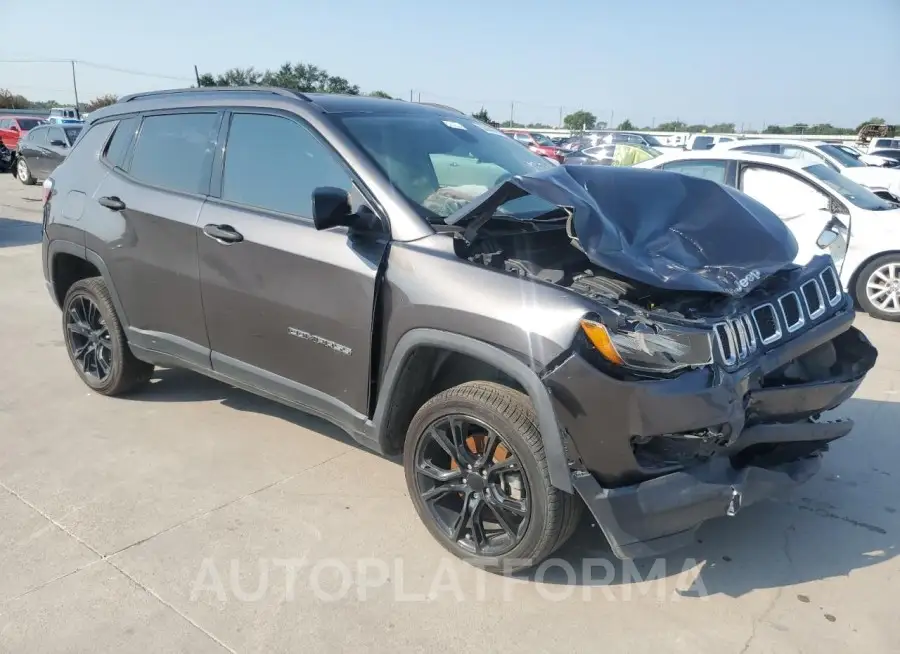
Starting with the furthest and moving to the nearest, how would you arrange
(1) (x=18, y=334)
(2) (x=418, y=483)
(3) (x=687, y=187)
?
(1) (x=18, y=334)
(3) (x=687, y=187)
(2) (x=418, y=483)

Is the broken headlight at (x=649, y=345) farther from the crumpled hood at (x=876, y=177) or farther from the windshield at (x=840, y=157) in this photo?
the windshield at (x=840, y=157)

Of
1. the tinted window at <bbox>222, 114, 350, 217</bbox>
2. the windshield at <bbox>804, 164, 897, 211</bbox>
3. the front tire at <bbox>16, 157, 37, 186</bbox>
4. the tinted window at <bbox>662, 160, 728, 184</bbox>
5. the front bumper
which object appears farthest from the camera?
the front tire at <bbox>16, 157, 37, 186</bbox>

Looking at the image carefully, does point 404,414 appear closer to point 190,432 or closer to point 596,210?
point 596,210

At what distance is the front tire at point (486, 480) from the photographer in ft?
8.84

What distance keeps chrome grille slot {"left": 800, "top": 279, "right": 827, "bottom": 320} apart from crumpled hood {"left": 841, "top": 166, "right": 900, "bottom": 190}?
1093cm

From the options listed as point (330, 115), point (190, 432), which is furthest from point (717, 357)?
point (190, 432)

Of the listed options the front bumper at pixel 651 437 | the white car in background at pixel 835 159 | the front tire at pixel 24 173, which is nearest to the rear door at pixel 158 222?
the front bumper at pixel 651 437

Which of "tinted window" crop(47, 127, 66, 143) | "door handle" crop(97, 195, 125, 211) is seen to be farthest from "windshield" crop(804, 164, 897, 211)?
"tinted window" crop(47, 127, 66, 143)

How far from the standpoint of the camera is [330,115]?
343 cm

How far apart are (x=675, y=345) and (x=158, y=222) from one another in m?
2.88

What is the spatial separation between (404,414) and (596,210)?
119cm

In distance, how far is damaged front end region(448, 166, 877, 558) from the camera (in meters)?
2.48

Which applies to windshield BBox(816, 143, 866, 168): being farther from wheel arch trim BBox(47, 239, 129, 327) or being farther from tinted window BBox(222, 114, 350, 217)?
wheel arch trim BBox(47, 239, 129, 327)

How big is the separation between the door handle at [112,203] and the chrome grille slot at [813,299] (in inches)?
143
